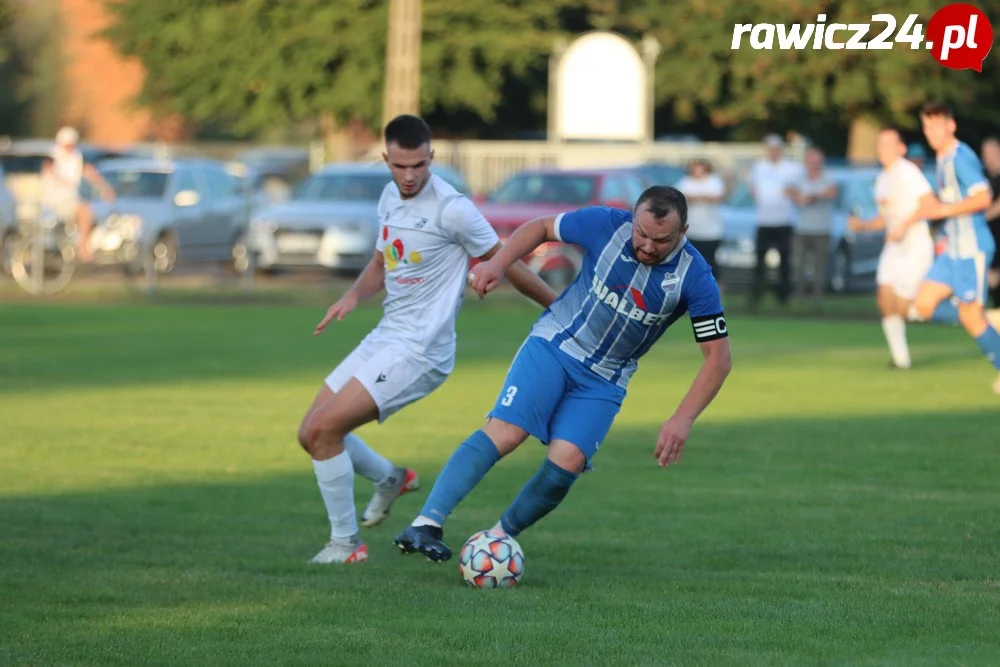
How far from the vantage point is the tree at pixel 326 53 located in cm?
4725

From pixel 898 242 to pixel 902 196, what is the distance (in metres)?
0.44

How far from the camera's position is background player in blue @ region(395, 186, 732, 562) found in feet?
24.2

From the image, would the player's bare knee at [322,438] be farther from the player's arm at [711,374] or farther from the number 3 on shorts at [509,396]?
the player's arm at [711,374]

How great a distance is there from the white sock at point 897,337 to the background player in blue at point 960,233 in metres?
2.35

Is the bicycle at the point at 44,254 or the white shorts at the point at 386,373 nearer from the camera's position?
the white shorts at the point at 386,373

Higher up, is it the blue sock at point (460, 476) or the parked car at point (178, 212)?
the parked car at point (178, 212)

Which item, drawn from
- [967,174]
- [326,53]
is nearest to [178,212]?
[326,53]

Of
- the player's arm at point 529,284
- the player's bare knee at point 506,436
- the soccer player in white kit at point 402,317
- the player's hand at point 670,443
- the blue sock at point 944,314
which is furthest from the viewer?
the blue sock at point 944,314

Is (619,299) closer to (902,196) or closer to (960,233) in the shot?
(960,233)

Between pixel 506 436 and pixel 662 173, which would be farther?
pixel 662 173

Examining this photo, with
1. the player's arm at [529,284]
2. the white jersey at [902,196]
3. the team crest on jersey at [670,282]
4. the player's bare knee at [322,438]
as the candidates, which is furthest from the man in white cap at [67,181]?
the team crest on jersey at [670,282]

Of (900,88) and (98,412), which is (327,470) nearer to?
(98,412)

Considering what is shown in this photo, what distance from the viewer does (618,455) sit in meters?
11.9

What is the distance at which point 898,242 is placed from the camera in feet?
56.7
